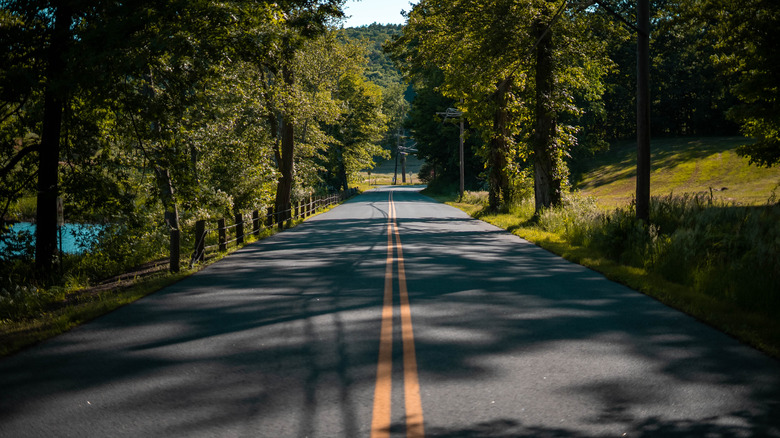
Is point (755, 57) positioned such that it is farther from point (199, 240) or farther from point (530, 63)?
point (199, 240)

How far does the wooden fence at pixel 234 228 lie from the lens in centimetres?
1390

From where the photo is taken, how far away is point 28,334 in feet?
23.9

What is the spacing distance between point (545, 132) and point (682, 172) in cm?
3585

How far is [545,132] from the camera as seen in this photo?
73.4 ft

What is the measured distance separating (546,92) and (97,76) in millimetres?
16366

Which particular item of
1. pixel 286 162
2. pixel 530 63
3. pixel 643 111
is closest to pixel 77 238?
pixel 286 162

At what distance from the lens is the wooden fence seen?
45.6 ft

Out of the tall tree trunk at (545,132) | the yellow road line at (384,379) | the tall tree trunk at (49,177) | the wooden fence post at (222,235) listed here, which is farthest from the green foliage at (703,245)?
the tall tree trunk at (49,177)

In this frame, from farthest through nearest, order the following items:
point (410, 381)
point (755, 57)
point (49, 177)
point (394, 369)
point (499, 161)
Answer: point (499, 161) < point (755, 57) < point (49, 177) < point (394, 369) < point (410, 381)

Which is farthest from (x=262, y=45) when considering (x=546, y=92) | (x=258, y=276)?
(x=546, y=92)

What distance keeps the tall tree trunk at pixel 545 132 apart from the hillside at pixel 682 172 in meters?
18.3

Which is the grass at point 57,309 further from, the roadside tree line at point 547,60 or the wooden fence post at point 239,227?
the roadside tree line at point 547,60

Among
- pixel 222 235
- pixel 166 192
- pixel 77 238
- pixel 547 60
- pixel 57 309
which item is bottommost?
pixel 57 309

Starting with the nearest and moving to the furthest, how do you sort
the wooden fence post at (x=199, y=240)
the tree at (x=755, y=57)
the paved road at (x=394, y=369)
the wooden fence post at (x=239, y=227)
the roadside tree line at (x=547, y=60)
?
the paved road at (x=394, y=369)
the wooden fence post at (x=199, y=240)
the wooden fence post at (x=239, y=227)
the tree at (x=755, y=57)
the roadside tree line at (x=547, y=60)
